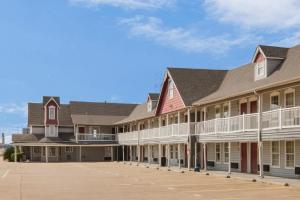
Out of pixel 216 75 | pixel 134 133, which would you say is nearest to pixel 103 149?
pixel 134 133

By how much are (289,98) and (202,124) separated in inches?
Result: 388

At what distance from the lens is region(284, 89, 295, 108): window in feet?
94.7

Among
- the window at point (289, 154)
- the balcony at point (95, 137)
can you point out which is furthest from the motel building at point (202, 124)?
the balcony at point (95, 137)

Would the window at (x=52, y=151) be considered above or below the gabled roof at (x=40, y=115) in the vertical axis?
below

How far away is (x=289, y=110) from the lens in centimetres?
2569

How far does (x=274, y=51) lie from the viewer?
33094 millimetres

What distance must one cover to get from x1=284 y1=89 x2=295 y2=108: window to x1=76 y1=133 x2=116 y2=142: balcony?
1617 inches

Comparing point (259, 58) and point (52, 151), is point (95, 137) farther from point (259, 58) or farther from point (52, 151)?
point (259, 58)

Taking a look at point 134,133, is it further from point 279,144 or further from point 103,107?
point 279,144

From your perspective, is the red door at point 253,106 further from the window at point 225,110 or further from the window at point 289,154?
the window at point 289,154

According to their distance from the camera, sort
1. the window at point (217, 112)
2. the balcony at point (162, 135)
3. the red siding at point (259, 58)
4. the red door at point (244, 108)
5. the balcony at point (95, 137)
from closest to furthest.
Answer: the red siding at point (259, 58)
the red door at point (244, 108)
the window at point (217, 112)
the balcony at point (162, 135)
the balcony at point (95, 137)

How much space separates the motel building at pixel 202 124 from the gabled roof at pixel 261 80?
0.08 meters

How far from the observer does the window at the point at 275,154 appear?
1215 inches

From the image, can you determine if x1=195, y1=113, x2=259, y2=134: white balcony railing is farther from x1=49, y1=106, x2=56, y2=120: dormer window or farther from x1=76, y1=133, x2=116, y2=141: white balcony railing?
x1=49, y1=106, x2=56, y2=120: dormer window
